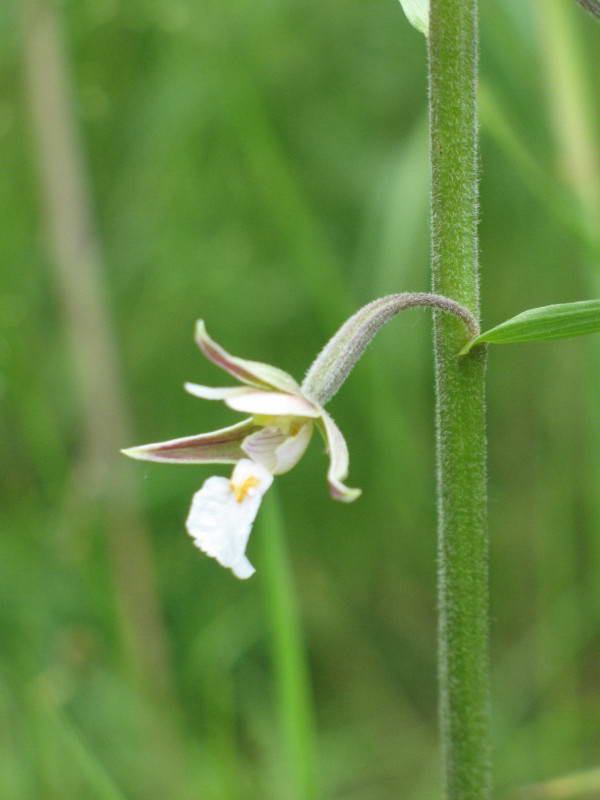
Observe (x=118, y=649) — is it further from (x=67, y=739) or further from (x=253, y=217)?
(x=253, y=217)

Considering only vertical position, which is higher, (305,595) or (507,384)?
(507,384)

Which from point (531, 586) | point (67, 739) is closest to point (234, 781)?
point (67, 739)

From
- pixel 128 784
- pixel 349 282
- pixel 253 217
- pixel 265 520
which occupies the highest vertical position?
pixel 253 217

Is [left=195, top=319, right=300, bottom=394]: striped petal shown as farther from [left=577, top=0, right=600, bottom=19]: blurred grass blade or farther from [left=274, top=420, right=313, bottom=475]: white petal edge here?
[left=577, top=0, right=600, bottom=19]: blurred grass blade

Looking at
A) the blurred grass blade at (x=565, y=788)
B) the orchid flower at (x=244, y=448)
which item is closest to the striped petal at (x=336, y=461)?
the orchid flower at (x=244, y=448)

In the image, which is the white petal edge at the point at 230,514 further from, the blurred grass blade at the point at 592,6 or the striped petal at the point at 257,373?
the blurred grass blade at the point at 592,6

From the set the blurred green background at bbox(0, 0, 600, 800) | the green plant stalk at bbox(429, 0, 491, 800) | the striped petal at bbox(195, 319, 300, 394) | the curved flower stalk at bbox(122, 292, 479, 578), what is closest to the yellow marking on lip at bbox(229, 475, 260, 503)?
the curved flower stalk at bbox(122, 292, 479, 578)

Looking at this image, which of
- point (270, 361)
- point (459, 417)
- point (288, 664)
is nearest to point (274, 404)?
point (459, 417)
